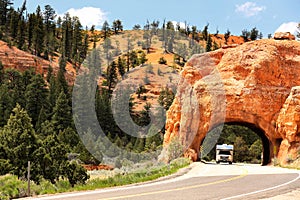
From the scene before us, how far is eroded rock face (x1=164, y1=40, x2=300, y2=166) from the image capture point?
103ft

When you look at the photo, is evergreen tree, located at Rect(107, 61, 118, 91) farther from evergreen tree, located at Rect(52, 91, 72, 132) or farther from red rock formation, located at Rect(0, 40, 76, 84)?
evergreen tree, located at Rect(52, 91, 72, 132)

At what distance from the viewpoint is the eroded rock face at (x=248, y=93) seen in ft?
103

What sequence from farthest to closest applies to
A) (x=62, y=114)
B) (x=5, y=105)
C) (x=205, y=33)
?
(x=205, y=33) < (x=62, y=114) < (x=5, y=105)

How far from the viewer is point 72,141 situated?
55.4 m

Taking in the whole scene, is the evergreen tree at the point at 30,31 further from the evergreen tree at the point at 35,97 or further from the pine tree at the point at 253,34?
the pine tree at the point at 253,34

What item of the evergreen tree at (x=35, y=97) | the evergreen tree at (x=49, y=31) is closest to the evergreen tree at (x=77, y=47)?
the evergreen tree at (x=49, y=31)

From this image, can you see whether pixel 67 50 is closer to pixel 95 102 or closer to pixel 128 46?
pixel 128 46

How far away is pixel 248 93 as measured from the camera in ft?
104

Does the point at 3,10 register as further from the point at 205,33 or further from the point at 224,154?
the point at 224,154

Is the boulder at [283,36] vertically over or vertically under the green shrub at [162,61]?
under

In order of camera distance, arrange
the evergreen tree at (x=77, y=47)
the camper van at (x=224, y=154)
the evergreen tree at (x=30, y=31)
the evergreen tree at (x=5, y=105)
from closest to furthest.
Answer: the camper van at (x=224, y=154) < the evergreen tree at (x=5, y=105) < the evergreen tree at (x=30, y=31) < the evergreen tree at (x=77, y=47)

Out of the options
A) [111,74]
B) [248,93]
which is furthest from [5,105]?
[248,93]

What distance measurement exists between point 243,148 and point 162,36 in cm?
6745

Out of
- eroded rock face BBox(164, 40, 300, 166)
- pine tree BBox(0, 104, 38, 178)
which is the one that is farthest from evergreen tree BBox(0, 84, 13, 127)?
eroded rock face BBox(164, 40, 300, 166)
